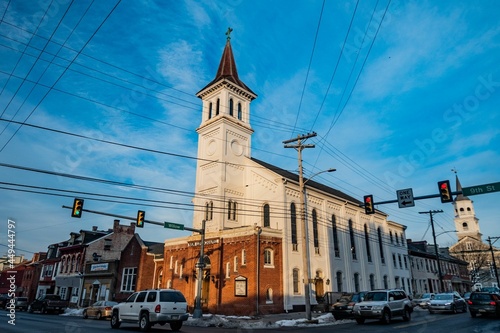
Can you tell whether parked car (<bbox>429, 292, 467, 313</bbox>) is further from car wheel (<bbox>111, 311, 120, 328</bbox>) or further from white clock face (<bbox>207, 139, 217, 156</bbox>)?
white clock face (<bbox>207, 139, 217, 156</bbox>)

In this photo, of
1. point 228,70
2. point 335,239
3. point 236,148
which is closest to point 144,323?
point 236,148

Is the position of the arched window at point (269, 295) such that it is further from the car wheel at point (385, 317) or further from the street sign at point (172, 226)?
the car wheel at point (385, 317)

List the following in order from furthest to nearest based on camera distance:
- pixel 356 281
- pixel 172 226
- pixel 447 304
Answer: pixel 356 281 < pixel 447 304 < pixel 172 226

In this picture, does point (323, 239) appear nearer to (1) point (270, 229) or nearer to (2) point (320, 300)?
(2) point (320, 300)

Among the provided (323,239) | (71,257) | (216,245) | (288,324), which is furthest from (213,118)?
(71,257)

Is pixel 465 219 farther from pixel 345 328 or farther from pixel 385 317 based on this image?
pixel 345 328

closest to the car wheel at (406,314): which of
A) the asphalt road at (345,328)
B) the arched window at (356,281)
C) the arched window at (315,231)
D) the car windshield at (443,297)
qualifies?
the asphalt road at (345,328)

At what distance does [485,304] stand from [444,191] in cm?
778

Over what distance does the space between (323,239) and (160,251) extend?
19.2 metres

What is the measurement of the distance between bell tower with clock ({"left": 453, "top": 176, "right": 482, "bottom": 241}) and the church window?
102793mm

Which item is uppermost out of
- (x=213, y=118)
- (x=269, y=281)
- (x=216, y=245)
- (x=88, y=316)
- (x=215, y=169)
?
(x=213, y=118)

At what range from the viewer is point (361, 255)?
133 feet

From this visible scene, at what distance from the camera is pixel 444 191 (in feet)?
57.2

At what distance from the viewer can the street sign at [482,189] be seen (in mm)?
15856
